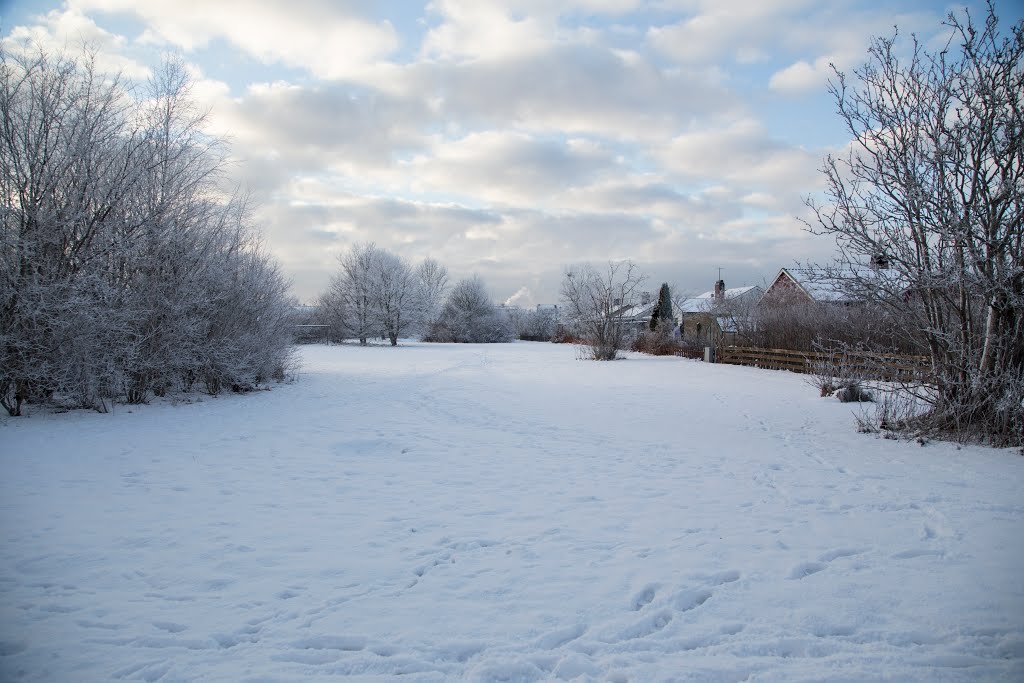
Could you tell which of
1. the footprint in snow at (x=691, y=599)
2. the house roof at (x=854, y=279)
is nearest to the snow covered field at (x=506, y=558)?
the footprint in snow at (x=691, y=599)

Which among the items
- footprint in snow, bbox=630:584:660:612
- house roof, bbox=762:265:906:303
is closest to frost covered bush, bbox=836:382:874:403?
house roof, bbox=762:265:906:303

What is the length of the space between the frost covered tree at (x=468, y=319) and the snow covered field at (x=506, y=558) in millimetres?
46271

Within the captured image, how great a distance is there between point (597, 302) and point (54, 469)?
78.3ft

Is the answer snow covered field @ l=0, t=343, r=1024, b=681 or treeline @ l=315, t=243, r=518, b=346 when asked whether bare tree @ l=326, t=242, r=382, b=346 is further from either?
snow covered field @ l=0, t=343, r=1024, b=681

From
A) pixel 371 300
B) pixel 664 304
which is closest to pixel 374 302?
pixel 371 300

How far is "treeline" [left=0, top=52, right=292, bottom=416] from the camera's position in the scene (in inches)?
374

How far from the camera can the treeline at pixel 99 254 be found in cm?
949

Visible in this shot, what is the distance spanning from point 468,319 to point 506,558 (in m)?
51.5

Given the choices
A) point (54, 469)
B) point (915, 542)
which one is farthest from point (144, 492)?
point (915, 542)

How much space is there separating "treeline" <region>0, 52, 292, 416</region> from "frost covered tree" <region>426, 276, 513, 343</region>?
4102 cm

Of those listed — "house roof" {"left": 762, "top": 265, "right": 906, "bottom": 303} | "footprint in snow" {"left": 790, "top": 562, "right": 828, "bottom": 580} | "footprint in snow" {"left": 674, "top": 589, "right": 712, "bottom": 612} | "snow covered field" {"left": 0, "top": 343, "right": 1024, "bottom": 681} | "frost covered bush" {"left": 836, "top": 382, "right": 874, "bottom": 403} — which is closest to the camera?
"snow covered field" {"left": 0, "top": 343, "right": 1024, "bottom": 681}

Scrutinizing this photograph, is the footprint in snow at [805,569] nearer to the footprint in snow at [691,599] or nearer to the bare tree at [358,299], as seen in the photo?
the footprint in snow at [691,599]

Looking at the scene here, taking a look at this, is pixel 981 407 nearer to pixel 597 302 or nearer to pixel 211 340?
pixel 211 340

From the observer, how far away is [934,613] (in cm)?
326
